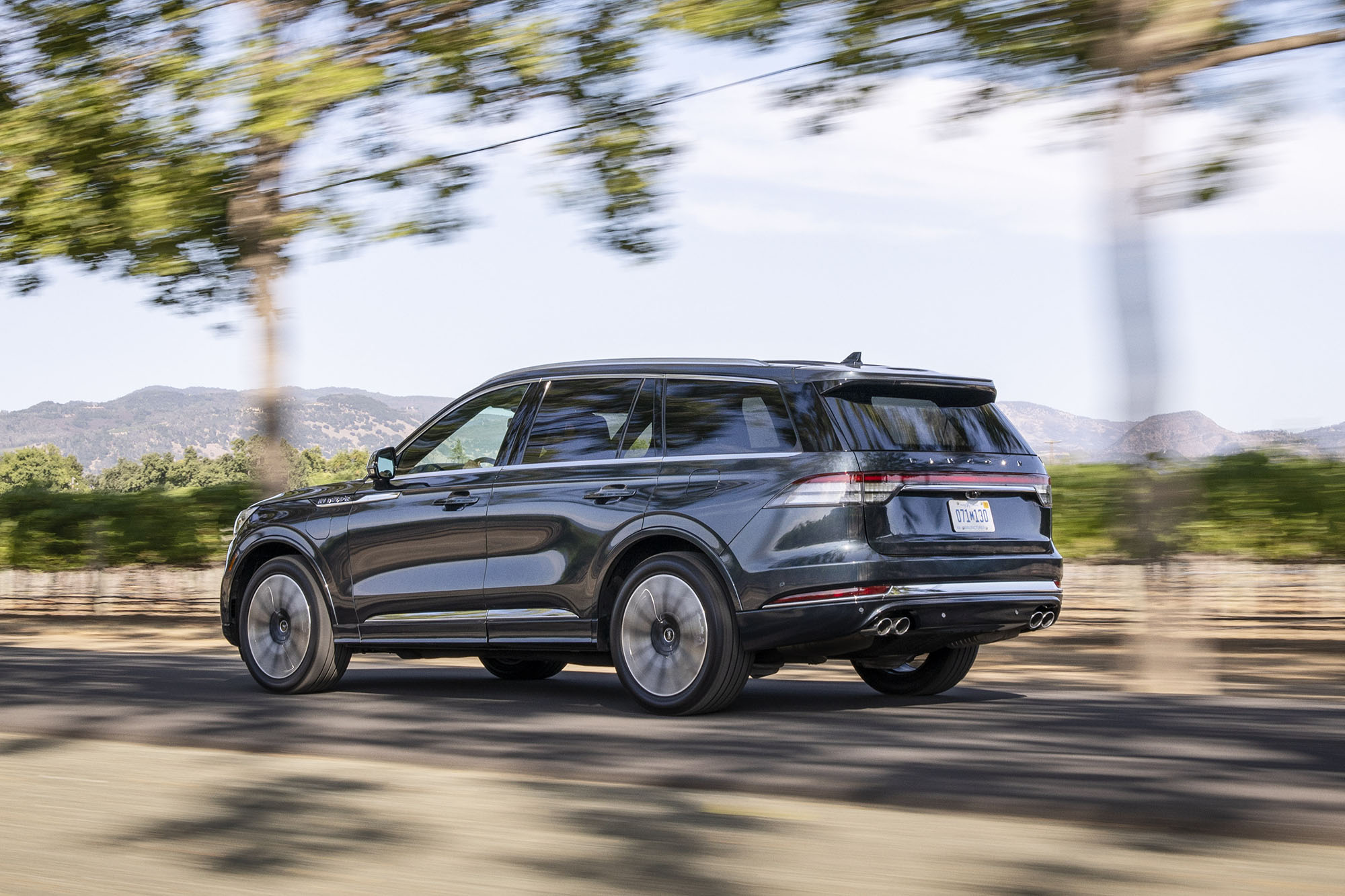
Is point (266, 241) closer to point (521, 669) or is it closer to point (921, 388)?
point (521, 669)

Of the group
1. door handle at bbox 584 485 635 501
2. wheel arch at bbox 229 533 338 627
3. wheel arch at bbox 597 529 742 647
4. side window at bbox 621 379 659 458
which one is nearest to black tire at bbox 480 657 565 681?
wheel arch at bbox 229 533 338 627

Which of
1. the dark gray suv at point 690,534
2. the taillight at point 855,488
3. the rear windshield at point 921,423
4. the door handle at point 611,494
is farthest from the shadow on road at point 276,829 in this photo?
the rear windshield at point 921,423

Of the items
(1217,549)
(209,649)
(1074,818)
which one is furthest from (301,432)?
(1074,818)

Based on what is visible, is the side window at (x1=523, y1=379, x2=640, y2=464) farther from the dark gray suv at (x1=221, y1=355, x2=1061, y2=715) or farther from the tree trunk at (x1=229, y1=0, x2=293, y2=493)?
the tree trunk at (x1=229, y1=0, x2=293, y2=493)

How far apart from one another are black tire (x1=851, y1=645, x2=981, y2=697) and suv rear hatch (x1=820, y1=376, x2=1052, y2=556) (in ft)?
3.77

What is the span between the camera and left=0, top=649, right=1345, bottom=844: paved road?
5961mm

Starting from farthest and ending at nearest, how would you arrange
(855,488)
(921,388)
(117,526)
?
(117,526) < (921,388) < (855,488)

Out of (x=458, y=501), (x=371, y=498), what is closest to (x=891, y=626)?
(x=458, y=501)

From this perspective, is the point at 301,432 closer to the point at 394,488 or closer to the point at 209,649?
the point at 209,649

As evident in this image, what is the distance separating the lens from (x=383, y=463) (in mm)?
9594

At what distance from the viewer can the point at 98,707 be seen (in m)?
9.26

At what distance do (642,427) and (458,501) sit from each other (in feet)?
4.41

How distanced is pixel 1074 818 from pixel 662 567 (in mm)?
3172

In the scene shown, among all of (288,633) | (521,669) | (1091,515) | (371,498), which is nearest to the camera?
(371,498)
